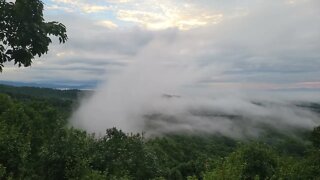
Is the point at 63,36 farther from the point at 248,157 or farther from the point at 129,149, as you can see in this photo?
A: the point at 248,157

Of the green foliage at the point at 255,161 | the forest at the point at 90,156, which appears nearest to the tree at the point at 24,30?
the forest at the point at 90,156

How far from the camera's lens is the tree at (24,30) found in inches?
430

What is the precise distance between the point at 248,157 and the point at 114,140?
28.4 meters

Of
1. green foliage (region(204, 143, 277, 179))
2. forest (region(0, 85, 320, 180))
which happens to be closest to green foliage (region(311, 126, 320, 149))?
forest (region(0, 85, 320, 180))

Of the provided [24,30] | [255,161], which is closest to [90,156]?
[255,161]

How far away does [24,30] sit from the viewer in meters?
11.0

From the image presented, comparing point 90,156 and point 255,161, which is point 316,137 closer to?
point 255,161

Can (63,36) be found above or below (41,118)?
above

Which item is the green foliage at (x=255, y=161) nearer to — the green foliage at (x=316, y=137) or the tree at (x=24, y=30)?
the green foliage at (x=316, y=137)

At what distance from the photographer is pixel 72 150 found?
4481 cm

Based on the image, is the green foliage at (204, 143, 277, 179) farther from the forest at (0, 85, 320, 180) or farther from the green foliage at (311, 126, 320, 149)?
the green foliage at (311, 126, 320, 149)

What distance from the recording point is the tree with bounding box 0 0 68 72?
10.9m

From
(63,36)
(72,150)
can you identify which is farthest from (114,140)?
(63,36)

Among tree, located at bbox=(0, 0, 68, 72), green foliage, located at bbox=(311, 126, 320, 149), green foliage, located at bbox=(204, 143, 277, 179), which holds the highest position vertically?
tree, located at bbox=(0, 0, 68, 72)
